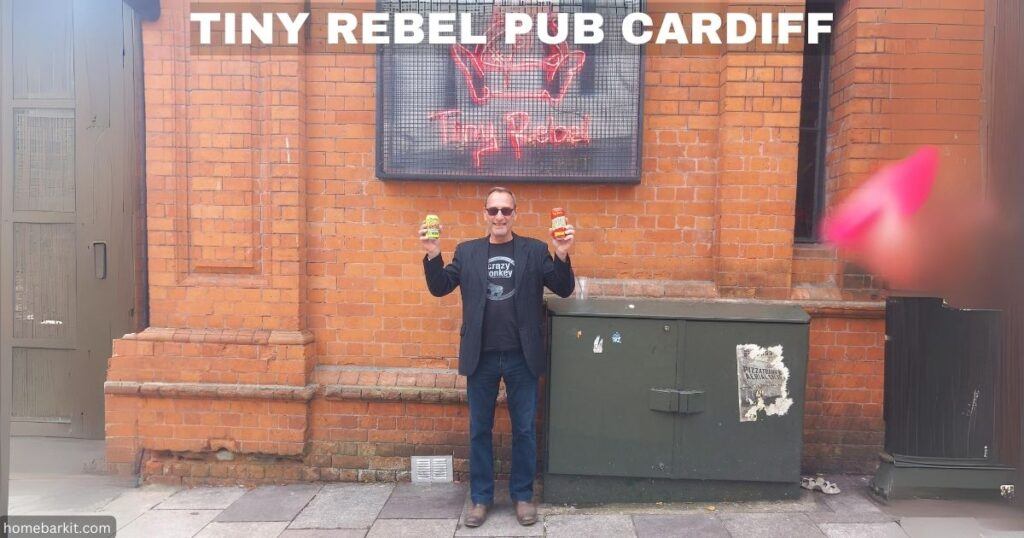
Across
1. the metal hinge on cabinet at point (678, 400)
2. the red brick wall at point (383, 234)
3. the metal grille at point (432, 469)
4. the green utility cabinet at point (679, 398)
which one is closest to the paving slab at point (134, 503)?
the red brick wall at point (383, 234)

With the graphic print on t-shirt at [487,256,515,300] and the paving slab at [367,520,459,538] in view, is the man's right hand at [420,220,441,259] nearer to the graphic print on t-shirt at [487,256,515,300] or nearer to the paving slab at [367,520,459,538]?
the graphic print on t-shirt at [487,256,515,300]

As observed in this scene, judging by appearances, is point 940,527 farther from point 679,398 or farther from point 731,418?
point 679,398

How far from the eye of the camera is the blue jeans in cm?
388

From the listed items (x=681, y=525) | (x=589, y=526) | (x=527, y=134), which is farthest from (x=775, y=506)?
(x=527, y=134)

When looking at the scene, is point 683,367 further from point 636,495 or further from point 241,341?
point 241,341

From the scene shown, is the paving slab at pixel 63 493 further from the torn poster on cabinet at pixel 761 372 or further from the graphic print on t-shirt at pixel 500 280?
the torn poster on cabinet at pixel 761 372

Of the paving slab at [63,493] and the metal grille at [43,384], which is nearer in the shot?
the paving slab at [63,493]

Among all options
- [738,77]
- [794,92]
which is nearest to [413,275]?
[738,77]

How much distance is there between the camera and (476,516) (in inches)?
152

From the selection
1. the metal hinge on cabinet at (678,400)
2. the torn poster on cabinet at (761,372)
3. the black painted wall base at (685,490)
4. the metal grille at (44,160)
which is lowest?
the black painted wall base at (685,490)

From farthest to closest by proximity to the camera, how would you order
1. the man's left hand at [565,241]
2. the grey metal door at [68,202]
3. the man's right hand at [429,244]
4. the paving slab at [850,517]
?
the grey metal door at [68,202] < the paving slab at [850,517] < the man's right hand at [429,244] < the man's left hand at [565,241]

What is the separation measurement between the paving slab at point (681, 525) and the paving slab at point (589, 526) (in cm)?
7

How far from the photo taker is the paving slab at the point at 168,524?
3.80 meters

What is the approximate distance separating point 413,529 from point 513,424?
900 millimetres
